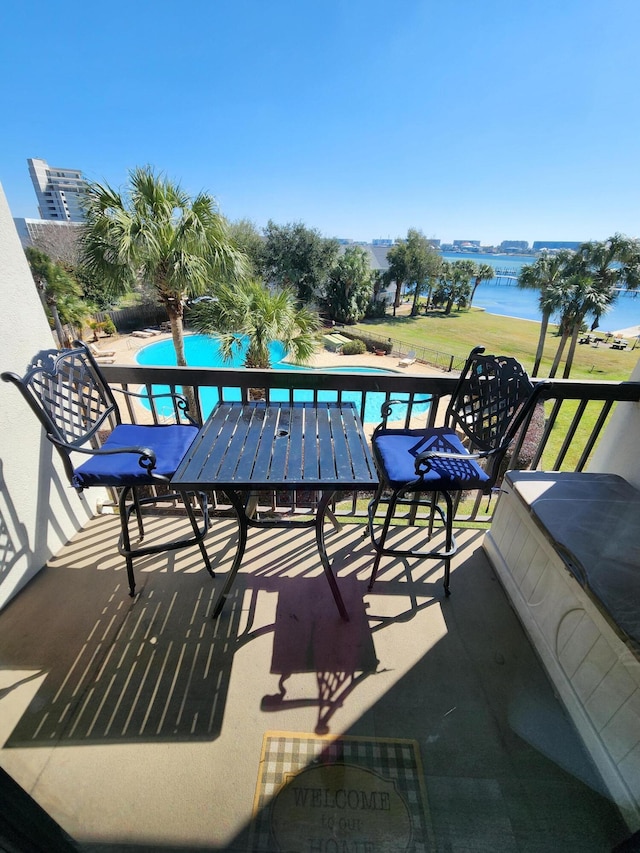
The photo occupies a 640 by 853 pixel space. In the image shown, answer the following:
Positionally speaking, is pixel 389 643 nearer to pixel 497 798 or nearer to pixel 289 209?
pixel 497 798

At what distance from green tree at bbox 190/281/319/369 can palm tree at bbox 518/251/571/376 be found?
14185mm

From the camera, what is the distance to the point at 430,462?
160 cm

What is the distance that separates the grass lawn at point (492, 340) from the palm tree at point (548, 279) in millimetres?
2636

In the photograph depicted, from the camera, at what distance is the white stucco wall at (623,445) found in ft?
5.98

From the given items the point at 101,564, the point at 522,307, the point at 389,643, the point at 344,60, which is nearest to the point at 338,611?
the point at 389,643

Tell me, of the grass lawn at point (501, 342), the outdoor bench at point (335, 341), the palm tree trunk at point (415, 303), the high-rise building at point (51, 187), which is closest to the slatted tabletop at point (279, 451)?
the grass lawn at point (501, 342)

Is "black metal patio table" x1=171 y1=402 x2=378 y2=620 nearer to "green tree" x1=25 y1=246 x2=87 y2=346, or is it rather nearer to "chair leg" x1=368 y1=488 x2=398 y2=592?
"chair leg" x1=368 y1=488 x2=398 y2=592

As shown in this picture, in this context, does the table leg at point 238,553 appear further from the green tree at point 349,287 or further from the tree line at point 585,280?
the green tree at point 349,287

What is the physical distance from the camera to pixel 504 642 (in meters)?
1.57

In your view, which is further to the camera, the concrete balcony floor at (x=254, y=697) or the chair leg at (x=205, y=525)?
the chair leg at (x=205, y=525)

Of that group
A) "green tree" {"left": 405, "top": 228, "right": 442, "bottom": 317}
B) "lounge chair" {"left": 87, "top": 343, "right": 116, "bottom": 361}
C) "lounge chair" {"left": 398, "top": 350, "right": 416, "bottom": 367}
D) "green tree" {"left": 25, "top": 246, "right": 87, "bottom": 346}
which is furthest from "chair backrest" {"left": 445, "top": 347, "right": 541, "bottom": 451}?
"green tree" {"left": 405, "top": 228, "right": 442, "bottom": 317}

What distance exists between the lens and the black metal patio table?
4.24 feet

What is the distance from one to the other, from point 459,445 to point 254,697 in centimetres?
146

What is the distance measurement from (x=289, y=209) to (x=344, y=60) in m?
15.1
